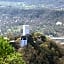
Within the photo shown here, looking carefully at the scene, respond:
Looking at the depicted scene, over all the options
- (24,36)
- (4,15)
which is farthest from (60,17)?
(24,36)

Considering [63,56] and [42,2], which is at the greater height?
[63,56]

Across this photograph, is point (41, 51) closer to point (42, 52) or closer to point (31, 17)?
point (42, 52)

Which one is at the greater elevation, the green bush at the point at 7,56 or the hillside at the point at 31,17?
the green bush at the point at 7,56

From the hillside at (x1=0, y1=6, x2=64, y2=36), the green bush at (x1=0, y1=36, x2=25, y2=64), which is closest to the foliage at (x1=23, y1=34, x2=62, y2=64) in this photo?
the green bush at (x1=0, y1=36, x2=25, y2=64)

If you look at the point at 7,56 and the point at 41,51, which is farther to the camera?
the point at 41,51

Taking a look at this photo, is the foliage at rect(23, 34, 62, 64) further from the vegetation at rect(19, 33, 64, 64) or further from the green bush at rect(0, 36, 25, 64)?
the green bush at rect(0, 36, 25, 64)

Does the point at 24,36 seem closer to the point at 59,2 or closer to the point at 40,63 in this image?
the point at 40,63

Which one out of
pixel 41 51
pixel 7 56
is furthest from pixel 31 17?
pixel 7 56

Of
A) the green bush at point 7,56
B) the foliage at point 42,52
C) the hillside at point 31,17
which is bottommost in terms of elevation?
the hillside at point 31,17

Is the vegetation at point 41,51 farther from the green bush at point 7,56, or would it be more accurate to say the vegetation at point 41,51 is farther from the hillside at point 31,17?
the hillside at point 31,17

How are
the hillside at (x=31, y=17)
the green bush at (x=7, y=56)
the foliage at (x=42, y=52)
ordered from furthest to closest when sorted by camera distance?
the hillside at (x=31, y=17) → the foliage at (x=42, y=52) → the green bush at (x=7, y=56)

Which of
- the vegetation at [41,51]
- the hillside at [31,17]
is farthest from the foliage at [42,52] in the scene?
the hillside at [31,17]
